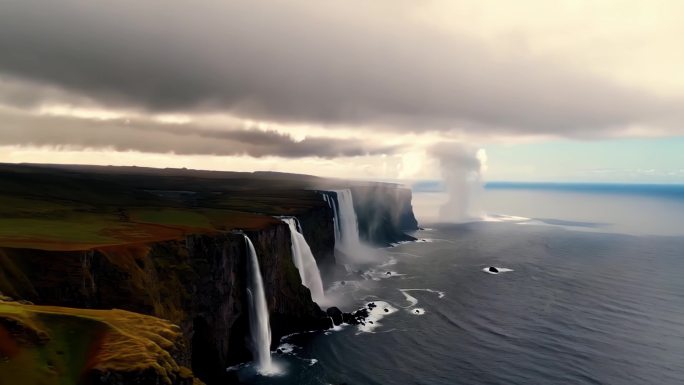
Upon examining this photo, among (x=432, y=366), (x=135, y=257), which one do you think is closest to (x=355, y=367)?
(x=432, y=366)

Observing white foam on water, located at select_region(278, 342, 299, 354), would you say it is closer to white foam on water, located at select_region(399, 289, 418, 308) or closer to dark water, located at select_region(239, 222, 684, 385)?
dark water, located at select_region(239, 222, 684, 385)

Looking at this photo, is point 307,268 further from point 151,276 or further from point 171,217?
point 151,276

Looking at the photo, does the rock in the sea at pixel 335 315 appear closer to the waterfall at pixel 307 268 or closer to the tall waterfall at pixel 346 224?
the waterfall at pixel 307 268

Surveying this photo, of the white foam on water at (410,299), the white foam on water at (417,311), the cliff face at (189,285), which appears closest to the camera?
the cliff face at (189,285)

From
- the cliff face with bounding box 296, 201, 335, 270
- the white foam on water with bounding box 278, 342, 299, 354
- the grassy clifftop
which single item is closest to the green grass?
the white foam on water with bounding box 278, 342, 299, 354

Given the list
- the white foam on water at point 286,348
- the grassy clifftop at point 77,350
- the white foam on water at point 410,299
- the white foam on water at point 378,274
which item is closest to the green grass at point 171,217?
the white foam on water at point 286,348

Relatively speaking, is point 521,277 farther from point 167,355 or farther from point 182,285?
point 167,355

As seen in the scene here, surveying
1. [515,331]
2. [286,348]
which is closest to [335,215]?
[515,331]
